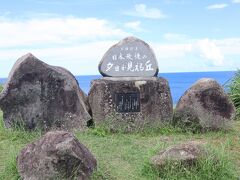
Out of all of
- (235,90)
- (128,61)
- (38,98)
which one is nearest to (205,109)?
(128,61)

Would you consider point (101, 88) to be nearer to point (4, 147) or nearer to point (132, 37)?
point (132, 37)

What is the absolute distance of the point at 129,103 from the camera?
8.73 metres

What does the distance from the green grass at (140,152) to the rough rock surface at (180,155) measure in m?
0.07

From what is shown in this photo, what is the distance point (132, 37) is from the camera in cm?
928

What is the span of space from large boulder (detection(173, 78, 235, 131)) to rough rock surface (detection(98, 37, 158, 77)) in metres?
0.85

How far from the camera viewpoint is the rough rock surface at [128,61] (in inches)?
358

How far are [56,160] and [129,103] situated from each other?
335 cm

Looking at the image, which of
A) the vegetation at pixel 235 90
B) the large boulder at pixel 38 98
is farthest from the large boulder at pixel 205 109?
the large boulder at pixel 38 98

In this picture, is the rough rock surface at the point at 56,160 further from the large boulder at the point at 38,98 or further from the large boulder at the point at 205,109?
the large boulder at the point at 205,109

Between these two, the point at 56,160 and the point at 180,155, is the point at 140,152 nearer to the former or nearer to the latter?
the point at 180,155

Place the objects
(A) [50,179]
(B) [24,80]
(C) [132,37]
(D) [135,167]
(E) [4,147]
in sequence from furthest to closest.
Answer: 1. (C) [132,37]
2. (B) [24,80]
3. (E) [4,147]
4. (D) [135,167]
5. (A) [50,179]

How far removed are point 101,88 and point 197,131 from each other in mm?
1841

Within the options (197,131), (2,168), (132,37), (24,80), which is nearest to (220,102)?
(197,131)

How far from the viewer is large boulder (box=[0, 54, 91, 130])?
8445 millimetres
